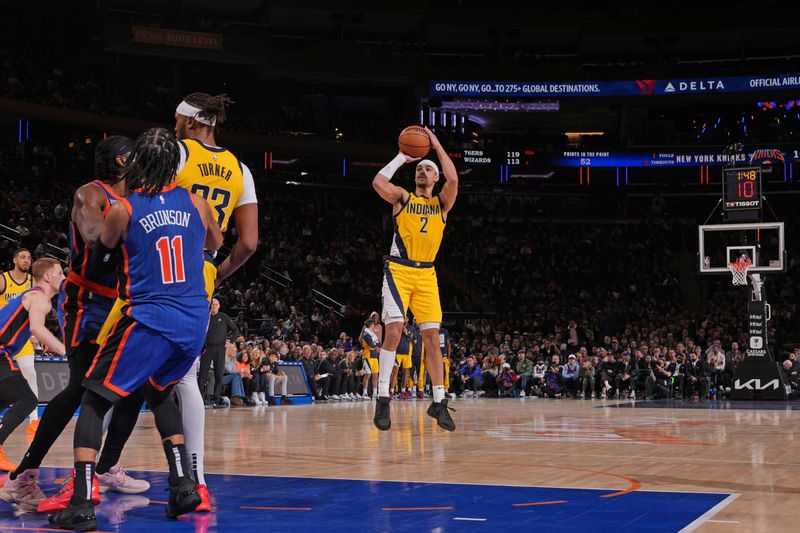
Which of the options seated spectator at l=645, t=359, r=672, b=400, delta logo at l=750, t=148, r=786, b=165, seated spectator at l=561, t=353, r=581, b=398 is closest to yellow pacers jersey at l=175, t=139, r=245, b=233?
seated spectator at l=645, t=359, r=672, b=400

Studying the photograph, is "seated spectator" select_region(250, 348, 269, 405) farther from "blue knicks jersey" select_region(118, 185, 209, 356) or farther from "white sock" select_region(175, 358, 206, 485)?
"blue knicks jersey" select_region(118, 185, 209, 356)

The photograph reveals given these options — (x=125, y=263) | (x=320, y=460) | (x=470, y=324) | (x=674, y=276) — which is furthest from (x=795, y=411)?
(x=674, y=276)

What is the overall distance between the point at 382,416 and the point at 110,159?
442 cm

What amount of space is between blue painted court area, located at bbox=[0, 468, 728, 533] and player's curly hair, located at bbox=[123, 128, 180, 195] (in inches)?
63.5

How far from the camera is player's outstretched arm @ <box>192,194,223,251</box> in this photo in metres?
4.70

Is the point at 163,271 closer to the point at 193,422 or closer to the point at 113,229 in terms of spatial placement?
the point at 113,229

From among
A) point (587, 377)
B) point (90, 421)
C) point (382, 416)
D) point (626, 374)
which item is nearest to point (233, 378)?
point (382, 416)

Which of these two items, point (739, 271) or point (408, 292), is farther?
point (739, 271)

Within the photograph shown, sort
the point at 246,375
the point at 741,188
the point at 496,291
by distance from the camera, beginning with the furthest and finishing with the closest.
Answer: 1. the point at 496,291
2. the point at 741,188
3. the point at 246,375

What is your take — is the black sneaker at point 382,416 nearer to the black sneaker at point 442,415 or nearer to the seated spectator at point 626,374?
the black sneaker at point 442,415

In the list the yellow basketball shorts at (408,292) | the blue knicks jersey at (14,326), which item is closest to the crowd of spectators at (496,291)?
the yellow basketball shorts at (408,292)

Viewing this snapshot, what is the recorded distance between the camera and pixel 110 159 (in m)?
5.06

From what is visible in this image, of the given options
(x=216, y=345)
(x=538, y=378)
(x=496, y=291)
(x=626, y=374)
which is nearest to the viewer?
(x=216, y=345)

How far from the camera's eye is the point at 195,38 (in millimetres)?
34188
